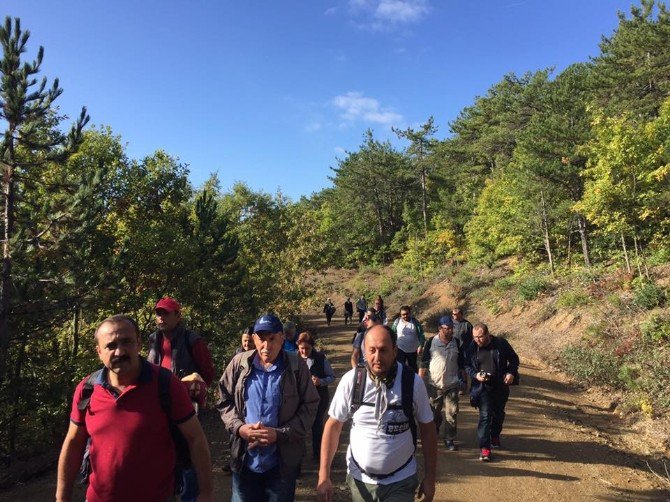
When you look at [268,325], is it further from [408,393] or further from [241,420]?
[408,393]

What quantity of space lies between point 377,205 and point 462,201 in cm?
1245

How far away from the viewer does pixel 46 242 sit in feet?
32.0

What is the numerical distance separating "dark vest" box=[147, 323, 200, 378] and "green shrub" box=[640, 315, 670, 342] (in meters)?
12.1

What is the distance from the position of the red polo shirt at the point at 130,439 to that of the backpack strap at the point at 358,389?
1.12m

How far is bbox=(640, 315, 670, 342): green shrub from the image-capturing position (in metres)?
11.0

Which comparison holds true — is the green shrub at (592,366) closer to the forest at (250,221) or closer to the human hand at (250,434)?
the forest at (250,221)

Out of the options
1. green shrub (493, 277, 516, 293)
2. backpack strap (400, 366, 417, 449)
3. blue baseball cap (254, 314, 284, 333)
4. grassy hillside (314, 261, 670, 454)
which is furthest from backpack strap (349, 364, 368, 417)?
green shrub (493, 277, 516, 293)

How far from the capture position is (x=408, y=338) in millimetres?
7445

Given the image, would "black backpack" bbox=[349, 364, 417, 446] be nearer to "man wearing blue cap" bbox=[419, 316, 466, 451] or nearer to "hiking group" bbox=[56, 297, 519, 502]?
"hiking group" bbox=[56, 297, 519, 502]

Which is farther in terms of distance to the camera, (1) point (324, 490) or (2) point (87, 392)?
(1) point (324, 490)

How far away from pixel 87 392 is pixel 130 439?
15.3 inches

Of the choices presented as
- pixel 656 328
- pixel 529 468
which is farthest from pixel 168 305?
pixel 656 328

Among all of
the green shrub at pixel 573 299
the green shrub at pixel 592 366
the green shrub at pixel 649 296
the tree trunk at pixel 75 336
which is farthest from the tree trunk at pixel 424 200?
the tree trunk at pixel 75 336

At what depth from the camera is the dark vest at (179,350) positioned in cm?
374
